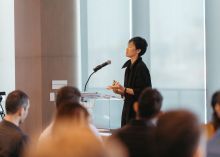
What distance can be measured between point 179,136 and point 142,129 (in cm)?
82

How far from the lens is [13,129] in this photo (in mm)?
2609

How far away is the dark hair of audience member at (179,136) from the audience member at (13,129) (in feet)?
4.54

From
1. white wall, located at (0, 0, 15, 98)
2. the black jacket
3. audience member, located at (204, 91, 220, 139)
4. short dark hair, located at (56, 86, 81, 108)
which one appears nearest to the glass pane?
the black jacket

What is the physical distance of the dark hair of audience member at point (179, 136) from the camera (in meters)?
1.37

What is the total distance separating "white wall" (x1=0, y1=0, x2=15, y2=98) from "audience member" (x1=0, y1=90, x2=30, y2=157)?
3.31 m

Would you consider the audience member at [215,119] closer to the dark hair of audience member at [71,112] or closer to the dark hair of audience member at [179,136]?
the dark hair of audience member at [71,112]

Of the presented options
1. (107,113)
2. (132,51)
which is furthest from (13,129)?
(107,113)

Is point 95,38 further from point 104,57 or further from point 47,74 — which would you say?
point 47,74

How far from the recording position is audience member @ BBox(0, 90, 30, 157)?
2.53 meters

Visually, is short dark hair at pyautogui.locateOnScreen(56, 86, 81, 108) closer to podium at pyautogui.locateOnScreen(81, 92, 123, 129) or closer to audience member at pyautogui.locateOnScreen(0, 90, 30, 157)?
audience member at pyautogui.locateOnScreen(0, 90, 30, 157)

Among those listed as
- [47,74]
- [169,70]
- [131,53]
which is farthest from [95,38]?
[131,53]

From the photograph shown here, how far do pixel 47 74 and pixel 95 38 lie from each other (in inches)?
33.3

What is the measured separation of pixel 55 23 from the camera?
5.46 m

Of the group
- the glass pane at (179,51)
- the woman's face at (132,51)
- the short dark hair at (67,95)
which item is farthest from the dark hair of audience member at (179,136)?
the glass pane at (179,51)
